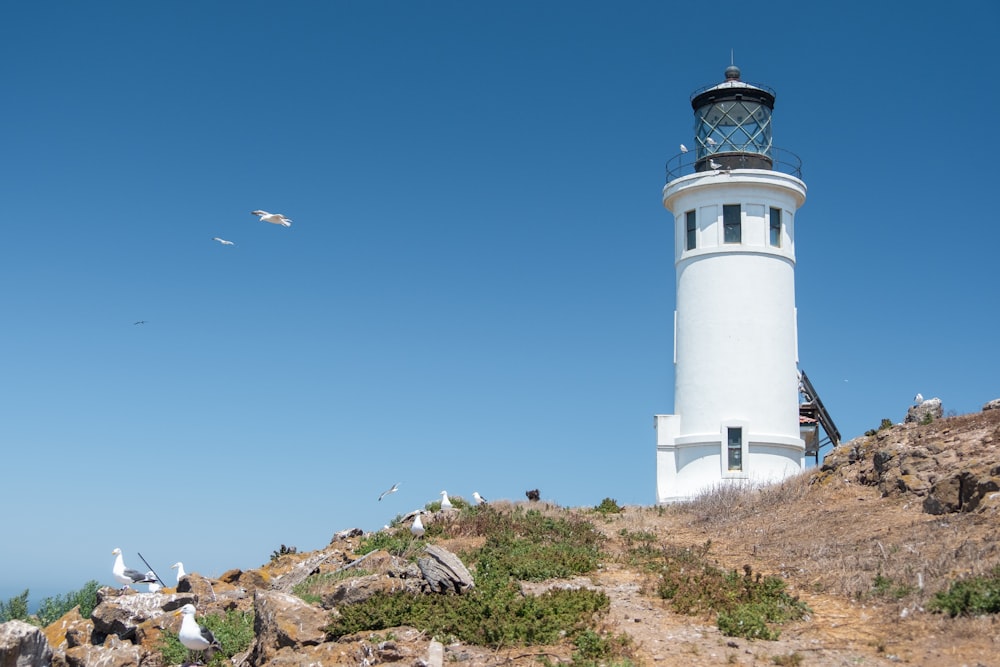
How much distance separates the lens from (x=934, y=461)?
2164cm

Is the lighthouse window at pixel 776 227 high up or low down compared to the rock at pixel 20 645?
up

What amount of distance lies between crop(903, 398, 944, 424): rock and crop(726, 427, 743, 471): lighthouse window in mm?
5657

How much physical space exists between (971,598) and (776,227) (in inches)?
774

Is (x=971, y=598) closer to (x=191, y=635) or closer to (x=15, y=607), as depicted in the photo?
(x=191, y=635)

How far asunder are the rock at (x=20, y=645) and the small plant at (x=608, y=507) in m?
→ 14.6

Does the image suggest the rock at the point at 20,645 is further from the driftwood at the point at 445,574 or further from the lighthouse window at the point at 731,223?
the lighthouse window at the point at 731,223

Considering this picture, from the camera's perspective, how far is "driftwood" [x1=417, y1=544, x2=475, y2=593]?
1621cm

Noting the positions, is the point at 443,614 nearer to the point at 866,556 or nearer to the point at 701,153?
the point at 866,556

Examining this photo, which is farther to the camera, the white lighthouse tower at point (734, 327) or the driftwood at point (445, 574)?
the white lighthouse tower at point (734, 327)

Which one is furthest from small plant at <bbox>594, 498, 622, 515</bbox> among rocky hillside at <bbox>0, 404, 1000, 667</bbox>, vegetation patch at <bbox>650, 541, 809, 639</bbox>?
vegetation patch at <bbox>650, 541, 809, 639</bbox>

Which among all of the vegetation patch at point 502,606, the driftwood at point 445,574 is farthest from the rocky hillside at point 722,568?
the vegetation patch at point 502,606

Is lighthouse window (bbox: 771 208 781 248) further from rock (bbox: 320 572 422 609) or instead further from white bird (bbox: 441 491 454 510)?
rock (bbox: 320 572 422 609)

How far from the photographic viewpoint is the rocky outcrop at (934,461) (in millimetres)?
18531

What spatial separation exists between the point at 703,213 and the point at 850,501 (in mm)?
11914
